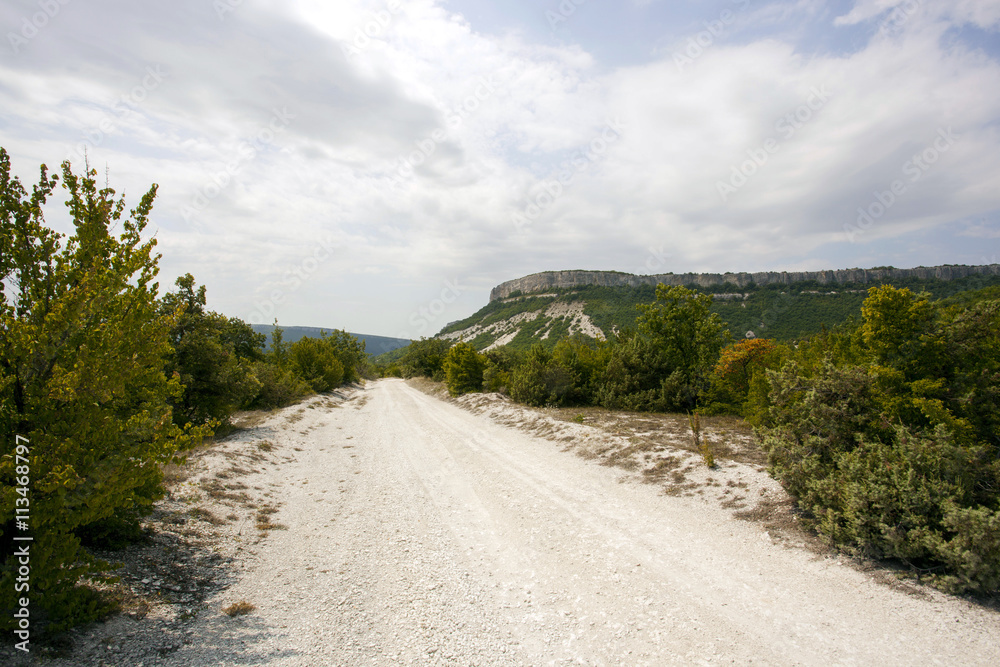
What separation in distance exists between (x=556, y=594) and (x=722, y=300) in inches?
4405

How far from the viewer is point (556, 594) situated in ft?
16.3

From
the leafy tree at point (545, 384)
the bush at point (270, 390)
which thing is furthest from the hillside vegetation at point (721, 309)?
the bush at point (270, 390)

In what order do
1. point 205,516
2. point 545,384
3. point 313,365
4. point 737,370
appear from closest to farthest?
1. point 205,516
2. point 737,370
3. point 545,384
4. point 313,365

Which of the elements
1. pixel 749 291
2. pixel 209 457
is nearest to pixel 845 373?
pixel 209 457

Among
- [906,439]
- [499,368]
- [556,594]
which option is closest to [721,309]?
[499,368]

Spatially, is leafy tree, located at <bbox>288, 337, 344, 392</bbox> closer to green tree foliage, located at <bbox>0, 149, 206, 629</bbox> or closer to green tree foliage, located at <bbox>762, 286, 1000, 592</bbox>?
green tree foliage, located at <bbox>0, 149, 206, 629</bbox>

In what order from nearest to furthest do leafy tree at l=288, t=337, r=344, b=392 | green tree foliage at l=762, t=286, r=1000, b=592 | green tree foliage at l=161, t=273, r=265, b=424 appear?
green tree foliage at l=762, t=286, r=1000, b=592 → green tree foliage at l=161, t=273, r=265, b=424 → leafy tree at l=288, t=337, r=344, b=392

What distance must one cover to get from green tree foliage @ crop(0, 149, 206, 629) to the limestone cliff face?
8940cm

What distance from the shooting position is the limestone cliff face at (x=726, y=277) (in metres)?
97.9

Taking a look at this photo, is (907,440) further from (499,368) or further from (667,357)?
(499,368)

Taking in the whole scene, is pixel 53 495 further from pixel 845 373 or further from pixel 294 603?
pixel 845 373

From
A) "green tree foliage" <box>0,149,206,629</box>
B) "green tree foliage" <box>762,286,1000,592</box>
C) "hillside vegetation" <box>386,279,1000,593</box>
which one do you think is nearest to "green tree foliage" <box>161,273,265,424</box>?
"green tree foliage" <box>0,149,206,629</box>

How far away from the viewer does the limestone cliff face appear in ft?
321

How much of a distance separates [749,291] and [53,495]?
403 feet
